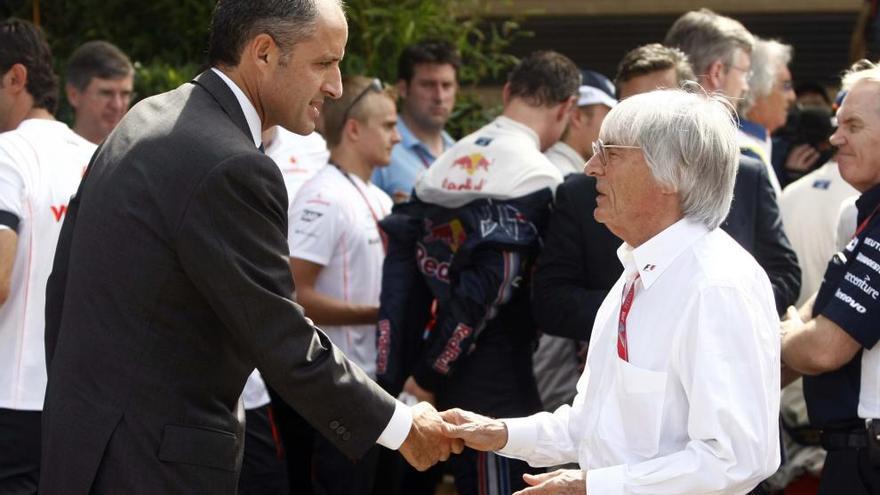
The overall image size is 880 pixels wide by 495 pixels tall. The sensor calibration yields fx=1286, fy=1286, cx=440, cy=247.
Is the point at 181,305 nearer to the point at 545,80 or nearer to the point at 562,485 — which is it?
the point at 562,485

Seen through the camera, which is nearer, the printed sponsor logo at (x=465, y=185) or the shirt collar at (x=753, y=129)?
the printed sponsor logo at (x=465, y=185)

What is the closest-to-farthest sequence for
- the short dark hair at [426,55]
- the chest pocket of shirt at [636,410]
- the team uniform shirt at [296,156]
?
the chest pocket of shirt at [636,410]
the team uniform shirt at [296,156]
the short dark hair at [426,55]

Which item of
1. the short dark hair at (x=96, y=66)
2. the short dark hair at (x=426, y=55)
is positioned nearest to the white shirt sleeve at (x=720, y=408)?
the short dark hair at (x=96, y=66)

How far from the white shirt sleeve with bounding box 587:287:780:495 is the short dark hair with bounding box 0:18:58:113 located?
267cm

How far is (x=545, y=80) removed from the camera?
509 centimetres

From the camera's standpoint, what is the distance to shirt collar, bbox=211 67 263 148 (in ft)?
10.2

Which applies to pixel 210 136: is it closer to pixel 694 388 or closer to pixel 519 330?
pixel 694 388

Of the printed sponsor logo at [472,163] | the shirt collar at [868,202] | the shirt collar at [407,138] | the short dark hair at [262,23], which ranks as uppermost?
the short dark hair at [262,23]

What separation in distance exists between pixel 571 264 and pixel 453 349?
0.54 m

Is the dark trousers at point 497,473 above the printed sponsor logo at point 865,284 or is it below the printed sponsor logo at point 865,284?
below

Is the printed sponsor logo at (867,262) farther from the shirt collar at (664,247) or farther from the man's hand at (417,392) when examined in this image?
the man's hand at (417,392)

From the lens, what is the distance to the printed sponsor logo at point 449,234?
479cm

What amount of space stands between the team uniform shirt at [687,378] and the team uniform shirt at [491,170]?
5.60 feet

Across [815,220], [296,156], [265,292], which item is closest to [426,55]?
[296,156]
